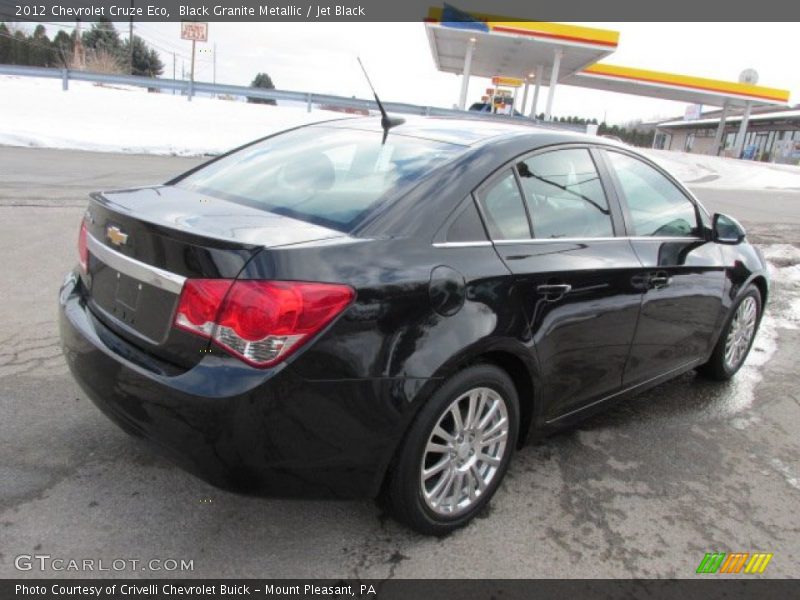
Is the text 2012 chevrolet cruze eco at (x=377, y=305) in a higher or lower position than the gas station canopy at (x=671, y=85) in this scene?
lower

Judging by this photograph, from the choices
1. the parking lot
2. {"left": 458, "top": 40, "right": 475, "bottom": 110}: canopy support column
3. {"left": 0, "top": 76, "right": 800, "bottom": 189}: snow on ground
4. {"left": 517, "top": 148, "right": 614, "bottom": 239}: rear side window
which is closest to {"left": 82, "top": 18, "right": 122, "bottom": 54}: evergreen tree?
{"left": 458, "top": 40, "right": 475, "bottom": 110}: canopy support column

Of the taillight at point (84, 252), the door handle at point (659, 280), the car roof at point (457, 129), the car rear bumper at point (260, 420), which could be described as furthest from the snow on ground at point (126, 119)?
the car rear bumper at point (260, 420)

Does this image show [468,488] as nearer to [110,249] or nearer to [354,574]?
[354,574]

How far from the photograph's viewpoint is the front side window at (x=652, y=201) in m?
3.36

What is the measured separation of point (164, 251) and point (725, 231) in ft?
10.5

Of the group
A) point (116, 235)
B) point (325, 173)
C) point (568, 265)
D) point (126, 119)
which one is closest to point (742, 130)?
point (126, 119)

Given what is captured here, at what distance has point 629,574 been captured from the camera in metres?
2.45

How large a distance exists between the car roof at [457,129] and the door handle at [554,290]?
27.8 inches

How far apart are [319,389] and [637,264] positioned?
184 centimetres

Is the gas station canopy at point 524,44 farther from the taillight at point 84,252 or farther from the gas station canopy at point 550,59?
the taillight at point 84,252

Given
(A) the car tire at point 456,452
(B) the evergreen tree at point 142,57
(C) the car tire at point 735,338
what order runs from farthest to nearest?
(B) the evergreen tree at point 142,57 < (C) the car tire at point 735,338 < (A) the car tire at point 456,452

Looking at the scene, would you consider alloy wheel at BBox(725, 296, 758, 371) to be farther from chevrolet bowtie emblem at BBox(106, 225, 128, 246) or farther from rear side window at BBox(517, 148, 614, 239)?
chevrolet bowtie emblem at BBox(106, 225, 128, 246)

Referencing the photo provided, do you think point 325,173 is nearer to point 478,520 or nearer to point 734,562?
point 478,520

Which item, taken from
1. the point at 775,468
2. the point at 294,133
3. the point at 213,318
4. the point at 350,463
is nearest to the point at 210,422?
the point at 213,318
